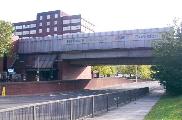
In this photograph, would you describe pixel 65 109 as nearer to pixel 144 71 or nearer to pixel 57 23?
pixel 144 71

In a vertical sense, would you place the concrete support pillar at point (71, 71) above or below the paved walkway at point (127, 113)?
above

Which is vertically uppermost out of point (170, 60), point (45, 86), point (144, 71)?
point (170, 60)

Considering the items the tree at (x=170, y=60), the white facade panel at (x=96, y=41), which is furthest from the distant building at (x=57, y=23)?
the tree at (x=170, y=60)

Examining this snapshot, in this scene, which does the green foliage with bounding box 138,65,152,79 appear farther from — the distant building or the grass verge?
the grass verge

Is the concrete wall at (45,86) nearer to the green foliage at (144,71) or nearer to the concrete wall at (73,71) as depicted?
the concrete wall at (73,71)

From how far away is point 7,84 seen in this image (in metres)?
42.1

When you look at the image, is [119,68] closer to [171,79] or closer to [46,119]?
[171,79]

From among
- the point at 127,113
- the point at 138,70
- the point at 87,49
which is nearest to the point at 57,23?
the point at 138,70

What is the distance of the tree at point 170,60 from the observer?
134 feet

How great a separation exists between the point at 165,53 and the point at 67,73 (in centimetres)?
2513

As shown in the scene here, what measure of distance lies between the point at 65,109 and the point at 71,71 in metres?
50.9

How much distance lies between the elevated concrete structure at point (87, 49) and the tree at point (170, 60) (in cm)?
694

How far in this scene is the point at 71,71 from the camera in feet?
216

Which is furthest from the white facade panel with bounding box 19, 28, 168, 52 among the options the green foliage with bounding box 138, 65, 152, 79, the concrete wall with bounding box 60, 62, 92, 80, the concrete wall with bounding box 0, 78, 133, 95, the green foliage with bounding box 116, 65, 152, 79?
the green foliage with bounding box 138, 65, 152, 79
